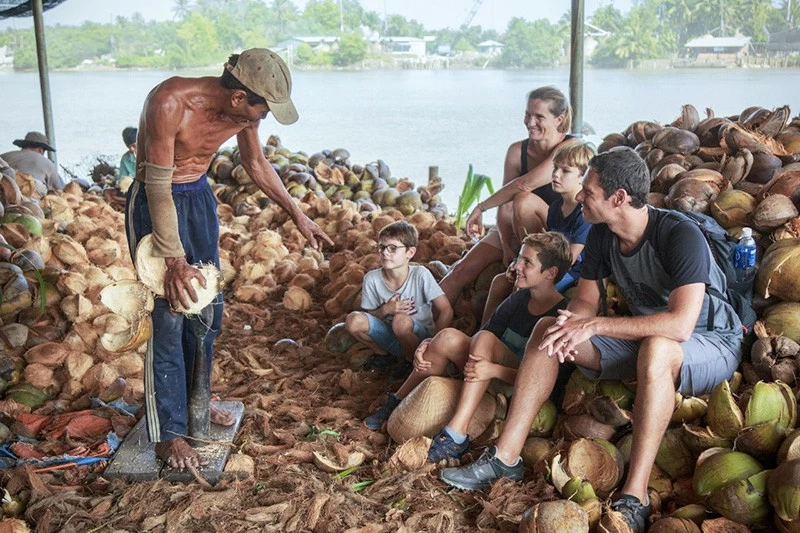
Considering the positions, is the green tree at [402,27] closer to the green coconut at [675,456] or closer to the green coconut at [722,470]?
the green coconut at [675,456]

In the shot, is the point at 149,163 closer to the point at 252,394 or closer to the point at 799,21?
the point at 252,394

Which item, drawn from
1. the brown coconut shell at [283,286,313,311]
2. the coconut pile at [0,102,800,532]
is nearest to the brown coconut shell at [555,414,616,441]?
the coconut pile at [0,102,800,532]

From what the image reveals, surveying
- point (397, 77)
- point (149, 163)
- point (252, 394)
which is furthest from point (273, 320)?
point (397, 77)

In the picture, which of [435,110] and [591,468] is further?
[435,110]

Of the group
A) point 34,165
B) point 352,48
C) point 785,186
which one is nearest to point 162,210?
point 785,186

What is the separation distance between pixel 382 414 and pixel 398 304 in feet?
2.17

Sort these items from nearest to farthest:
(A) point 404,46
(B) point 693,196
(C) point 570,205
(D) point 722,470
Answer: (D) point 722,470 < (B) point 693,196 < (C) point 570,205 < (A) point 404,46

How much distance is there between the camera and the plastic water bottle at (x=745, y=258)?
3145 mm

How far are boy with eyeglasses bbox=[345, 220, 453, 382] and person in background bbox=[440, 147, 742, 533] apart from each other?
1018 millimetres

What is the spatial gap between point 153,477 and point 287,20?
12057 mm

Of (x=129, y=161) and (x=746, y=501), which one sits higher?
(x=129, y=161)

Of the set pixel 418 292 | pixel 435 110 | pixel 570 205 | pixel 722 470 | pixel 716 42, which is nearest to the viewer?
pixel 722 470

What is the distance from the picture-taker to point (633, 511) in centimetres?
265

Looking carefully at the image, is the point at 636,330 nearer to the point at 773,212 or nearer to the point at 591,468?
the point at 591,468
